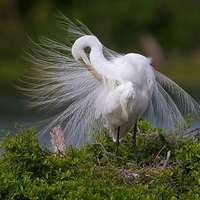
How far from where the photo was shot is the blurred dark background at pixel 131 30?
1090 cm

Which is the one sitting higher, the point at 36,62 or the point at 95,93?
the point at 36,62

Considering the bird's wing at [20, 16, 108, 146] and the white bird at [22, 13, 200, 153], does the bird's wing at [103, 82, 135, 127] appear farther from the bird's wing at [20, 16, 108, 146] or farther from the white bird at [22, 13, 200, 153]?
the bird's wing at [20, 16, 108, 146]

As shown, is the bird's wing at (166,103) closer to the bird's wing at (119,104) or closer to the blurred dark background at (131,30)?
the bird's wing at (119,104)

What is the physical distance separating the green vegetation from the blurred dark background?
6623 mm

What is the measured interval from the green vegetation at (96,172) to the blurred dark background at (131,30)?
261 inches

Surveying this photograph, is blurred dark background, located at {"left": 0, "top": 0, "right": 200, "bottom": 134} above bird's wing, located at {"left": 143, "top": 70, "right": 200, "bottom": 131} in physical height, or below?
above

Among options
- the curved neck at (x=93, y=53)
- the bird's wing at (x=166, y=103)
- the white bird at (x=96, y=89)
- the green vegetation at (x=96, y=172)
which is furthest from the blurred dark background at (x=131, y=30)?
the green vegetation at (x=96, y=172)

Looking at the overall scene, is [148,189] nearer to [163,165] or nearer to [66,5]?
[163,165]

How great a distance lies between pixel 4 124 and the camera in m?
7.18

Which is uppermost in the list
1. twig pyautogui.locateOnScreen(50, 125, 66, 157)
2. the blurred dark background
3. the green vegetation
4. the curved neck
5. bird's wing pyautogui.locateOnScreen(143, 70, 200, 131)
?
the blurred dark background

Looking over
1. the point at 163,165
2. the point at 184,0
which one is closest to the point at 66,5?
the point at 184,0

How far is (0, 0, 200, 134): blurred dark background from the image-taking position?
1090 centimetres

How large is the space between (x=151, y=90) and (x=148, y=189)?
1.25 metres

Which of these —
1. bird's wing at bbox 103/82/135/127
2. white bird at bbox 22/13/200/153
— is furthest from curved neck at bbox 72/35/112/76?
bird's wing at bbox 103/82/135/127
